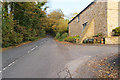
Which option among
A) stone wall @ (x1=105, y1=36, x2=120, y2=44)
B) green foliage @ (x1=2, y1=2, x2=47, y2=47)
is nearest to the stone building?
stone wall @ (x1=105, y1=36, x2=120, y2=44)


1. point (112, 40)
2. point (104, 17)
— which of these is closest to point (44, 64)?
point (112, 40)

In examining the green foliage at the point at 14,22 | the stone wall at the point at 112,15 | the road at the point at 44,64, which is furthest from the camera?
the stone wall at the point at 112,15

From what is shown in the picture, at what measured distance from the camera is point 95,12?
46.0 ft

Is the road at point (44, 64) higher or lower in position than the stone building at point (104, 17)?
lower

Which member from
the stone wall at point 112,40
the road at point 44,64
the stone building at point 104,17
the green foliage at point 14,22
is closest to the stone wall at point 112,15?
the stone building at point 104,17

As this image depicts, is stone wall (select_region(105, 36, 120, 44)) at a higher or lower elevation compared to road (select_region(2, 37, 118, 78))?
higher

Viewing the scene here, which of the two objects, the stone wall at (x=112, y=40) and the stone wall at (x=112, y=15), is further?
the stone wall at (x=112, y=15)

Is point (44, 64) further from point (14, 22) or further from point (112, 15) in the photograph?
point (112, 15)

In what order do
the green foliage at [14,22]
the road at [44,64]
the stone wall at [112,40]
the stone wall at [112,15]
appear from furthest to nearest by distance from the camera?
the stone wall at [112,15], the stone wall at [112,40], the green foliage at [14,22], the road at [44,64]

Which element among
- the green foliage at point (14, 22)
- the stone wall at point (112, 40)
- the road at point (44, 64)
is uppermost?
the green foliage at point (14, 22)

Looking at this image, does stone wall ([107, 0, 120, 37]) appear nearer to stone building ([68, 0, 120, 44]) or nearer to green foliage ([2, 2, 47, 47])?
stone building ([68, 0, 120, 44])

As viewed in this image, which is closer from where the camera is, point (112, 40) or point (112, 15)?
point (112, 40)

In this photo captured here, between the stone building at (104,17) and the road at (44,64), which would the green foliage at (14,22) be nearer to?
the road at (44,64)

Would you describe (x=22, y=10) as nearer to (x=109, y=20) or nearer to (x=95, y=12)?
(x=95, y=12)
